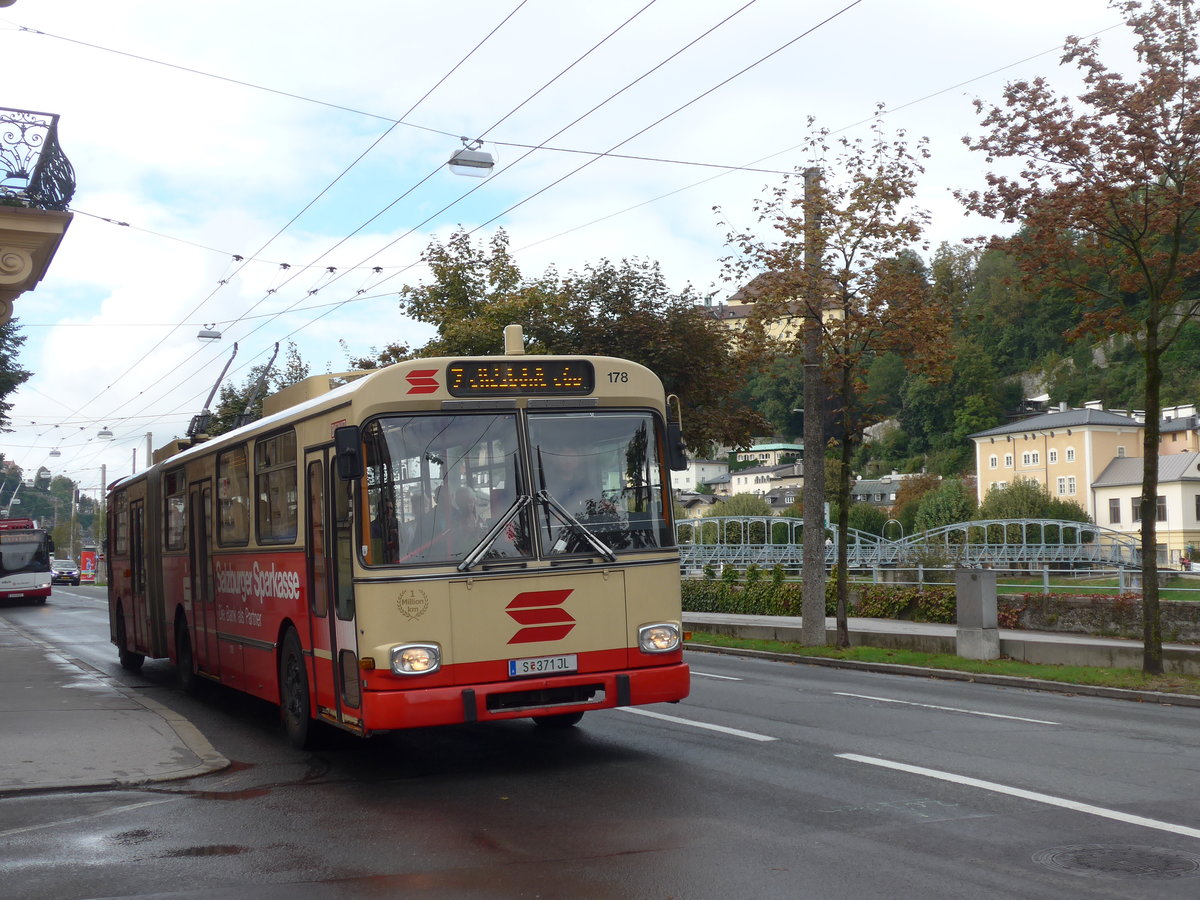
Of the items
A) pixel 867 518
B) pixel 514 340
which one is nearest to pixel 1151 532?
pixel 514 340

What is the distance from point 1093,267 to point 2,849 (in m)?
14.4

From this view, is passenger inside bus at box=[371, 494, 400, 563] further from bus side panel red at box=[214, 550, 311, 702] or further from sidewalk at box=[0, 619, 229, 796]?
sidewalk at box=[0, 619, 229, 796]

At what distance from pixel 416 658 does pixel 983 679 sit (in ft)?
36.6

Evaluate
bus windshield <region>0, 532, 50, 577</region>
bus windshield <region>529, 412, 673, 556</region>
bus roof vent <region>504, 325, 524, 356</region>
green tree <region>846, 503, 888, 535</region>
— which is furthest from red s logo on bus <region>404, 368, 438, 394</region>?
green tree <region>846, 503, 888, 535</region>

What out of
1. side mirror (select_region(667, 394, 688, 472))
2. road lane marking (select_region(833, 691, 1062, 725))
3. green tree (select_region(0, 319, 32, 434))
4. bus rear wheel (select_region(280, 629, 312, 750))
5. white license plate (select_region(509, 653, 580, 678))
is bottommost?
road lane marking (select_region(833, 691, 1062, 725))

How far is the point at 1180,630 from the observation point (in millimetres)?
21125

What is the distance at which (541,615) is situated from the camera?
962 cm

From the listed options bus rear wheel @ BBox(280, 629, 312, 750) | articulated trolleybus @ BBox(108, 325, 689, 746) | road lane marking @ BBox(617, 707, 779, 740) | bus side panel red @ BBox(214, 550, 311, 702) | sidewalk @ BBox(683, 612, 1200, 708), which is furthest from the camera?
sidewalk @ BBox(683, 612, 1200, 708)

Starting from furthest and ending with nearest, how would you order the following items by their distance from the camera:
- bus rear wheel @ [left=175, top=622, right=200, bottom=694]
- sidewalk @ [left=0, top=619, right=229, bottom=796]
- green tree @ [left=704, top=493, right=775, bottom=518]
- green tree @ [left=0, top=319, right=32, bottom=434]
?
green tree @ [left=704, top=493, right=775, bottom=518] < green tree @ [left=0, top=319, right=32, bottom=434] < bus rear wheel @ [left=175, top=622, right=200, bottom=694] < sidewalk @ [left=0, top=619, right=229, bottom=796]

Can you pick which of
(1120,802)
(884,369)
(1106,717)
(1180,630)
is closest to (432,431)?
(1120,802)

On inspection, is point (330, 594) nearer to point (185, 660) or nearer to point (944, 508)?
point (185, 660)

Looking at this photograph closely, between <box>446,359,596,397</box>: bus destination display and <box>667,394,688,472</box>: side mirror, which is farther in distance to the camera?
<box>667,394,688,472</box>: side mirror

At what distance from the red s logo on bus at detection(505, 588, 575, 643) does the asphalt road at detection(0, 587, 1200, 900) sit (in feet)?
3.27

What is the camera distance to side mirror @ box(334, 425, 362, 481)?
941 centimetres
